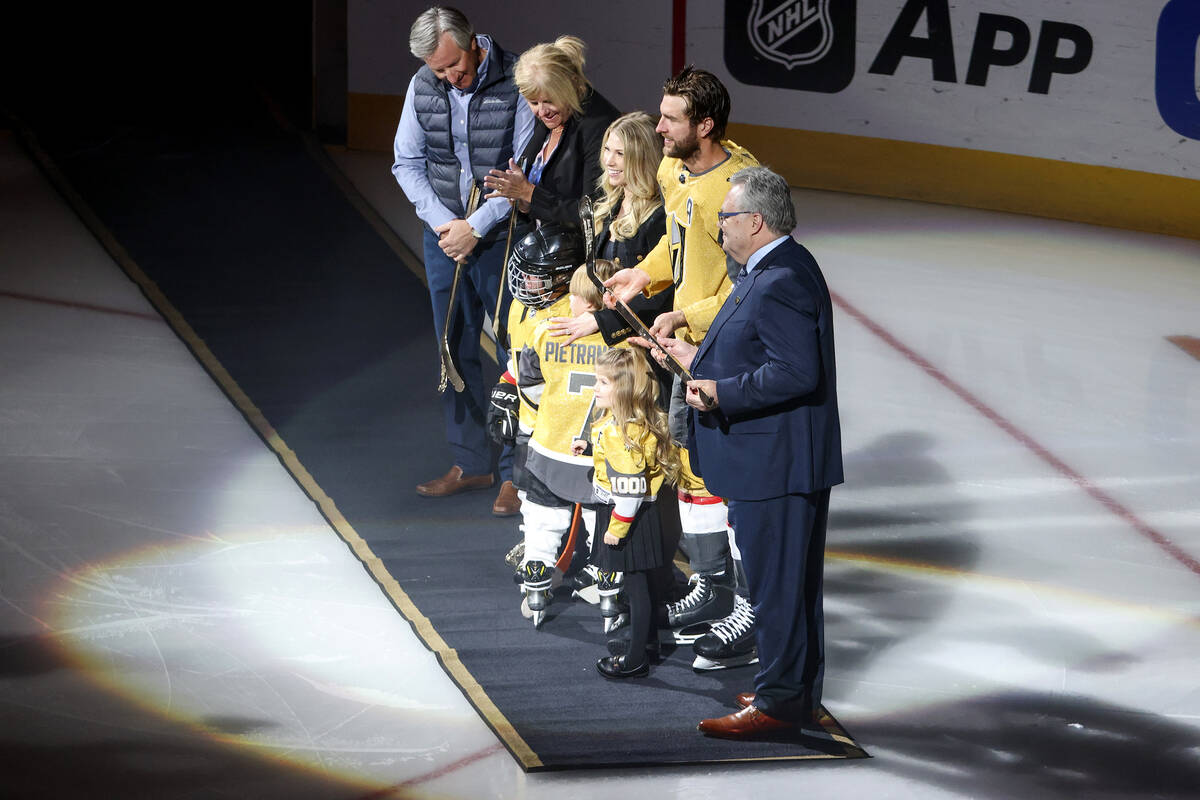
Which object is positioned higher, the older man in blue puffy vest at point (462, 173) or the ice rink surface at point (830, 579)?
the older man in blue puffy vest at point (462, 173)

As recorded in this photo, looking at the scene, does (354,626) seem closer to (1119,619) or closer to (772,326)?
(772,326)

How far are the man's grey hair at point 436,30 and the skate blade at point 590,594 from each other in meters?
2.09

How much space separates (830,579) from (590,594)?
939 millimetres

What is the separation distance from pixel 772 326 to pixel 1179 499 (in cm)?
303

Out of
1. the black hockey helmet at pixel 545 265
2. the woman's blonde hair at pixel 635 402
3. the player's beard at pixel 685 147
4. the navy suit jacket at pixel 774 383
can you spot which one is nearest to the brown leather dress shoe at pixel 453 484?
the black hockey helmet at pixel 545 265

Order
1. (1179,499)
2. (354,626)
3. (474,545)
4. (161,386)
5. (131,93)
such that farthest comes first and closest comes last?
1. (131,93)
2. (161,386)
3. (1179,499)
4. (474,545)
5. (354,626)

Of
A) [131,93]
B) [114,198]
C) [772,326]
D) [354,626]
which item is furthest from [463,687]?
[131,93]

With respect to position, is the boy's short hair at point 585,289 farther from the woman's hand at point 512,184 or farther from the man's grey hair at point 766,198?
the man's grey hair at point 766,198

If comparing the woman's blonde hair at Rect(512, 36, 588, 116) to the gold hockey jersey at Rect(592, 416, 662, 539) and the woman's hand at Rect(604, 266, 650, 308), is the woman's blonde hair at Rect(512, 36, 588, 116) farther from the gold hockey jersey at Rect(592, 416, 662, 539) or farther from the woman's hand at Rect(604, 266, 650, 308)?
the gold hockey jersey at Rect(592, 416, 662, 539)

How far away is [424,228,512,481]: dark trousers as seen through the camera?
20.5 feet

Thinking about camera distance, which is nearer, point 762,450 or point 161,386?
point 762,450

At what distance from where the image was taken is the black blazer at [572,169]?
18.6ft

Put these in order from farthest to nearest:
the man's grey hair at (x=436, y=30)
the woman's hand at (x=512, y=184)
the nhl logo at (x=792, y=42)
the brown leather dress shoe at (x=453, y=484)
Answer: the nhl logo at (x=792, y=42)
the brown leather dress shoe at (x=453, y=484)
the man's grey hair at (x=436, y=30)
the woman's hand at (x=512, y=184)

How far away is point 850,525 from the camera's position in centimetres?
632
